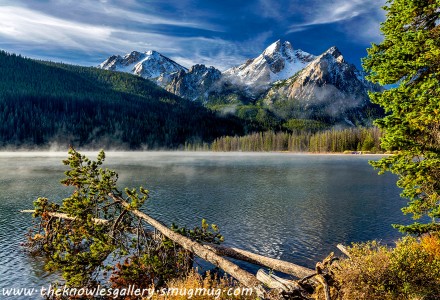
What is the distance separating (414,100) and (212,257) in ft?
40.9

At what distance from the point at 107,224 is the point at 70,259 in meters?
3.64

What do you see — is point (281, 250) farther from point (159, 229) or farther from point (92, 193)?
point (92, 193)

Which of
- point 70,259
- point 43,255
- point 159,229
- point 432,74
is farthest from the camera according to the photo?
point 43,255

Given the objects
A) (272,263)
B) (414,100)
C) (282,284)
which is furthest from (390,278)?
(414,100)

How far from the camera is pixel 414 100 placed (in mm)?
14648

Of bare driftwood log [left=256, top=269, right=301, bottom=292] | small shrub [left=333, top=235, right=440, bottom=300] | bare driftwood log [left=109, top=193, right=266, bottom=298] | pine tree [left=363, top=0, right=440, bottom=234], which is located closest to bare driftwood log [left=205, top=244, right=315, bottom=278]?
bare driftwood log [left=109, top=193, right=266, bottom=298]

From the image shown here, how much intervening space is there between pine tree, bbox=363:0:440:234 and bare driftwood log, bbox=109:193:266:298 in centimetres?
862

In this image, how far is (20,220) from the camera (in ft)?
131

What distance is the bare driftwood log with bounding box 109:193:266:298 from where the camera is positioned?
1319 cm

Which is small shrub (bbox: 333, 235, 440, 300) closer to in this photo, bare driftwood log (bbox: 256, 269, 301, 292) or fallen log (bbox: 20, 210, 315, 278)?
bare driftwood log (bbox: 256, 269, 301, 292)

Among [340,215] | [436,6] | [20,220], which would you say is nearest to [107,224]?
[436,6]

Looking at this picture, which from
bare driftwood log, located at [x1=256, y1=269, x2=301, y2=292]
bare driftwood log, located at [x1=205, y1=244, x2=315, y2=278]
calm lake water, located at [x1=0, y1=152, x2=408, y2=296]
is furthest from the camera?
calm lake water, located at [x1=0, y1=152, x2=408, y2=296]

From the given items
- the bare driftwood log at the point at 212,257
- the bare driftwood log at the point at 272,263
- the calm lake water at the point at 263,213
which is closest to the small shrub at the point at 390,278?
the bare driftwood log at the point at 272,263

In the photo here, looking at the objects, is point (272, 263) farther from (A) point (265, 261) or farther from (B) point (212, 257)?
(B) point (212, 257)
